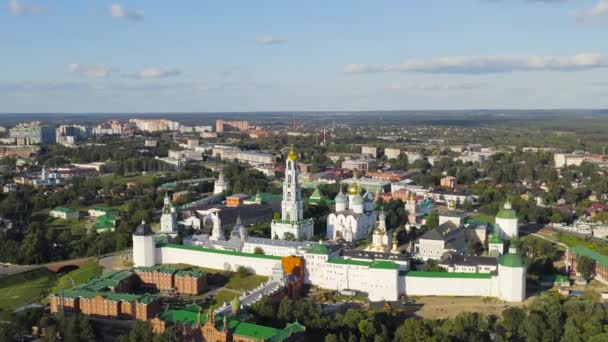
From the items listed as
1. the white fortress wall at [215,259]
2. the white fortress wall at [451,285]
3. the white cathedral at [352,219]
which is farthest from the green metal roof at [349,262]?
the white cathedral at [352,219]

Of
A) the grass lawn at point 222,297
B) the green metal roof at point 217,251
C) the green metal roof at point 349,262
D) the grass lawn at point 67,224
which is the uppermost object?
the green metal roof at point 349,262

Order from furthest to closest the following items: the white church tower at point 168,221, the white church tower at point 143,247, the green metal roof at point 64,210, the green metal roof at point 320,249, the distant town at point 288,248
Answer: the green metal roof at point 64,210 → the white church tower at point 168,221 → the white church tower at point 143,247 → the green metal roof at point 320,249 → the distant town at point 288,248

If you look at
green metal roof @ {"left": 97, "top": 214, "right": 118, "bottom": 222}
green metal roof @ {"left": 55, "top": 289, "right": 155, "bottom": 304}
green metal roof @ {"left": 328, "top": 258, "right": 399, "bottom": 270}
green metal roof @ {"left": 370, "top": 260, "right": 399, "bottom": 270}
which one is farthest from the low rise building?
green metal roof @ {"left": 370, "top": 260, "right": 399, "bottom": 270}

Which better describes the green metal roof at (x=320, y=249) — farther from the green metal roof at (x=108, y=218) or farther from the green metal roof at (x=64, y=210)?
the green metal roof at (x=64, y=210)

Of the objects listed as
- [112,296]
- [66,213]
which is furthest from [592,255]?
[66,213]

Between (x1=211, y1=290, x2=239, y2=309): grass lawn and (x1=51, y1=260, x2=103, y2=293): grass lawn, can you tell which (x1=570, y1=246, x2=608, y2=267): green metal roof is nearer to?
(x1=211, y1=290, x2=239, y2=309): grass lawn

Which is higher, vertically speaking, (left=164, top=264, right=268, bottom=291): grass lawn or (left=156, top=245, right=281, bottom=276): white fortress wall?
(left=156, top=245, right=281, bottom=276): white fortress wall
